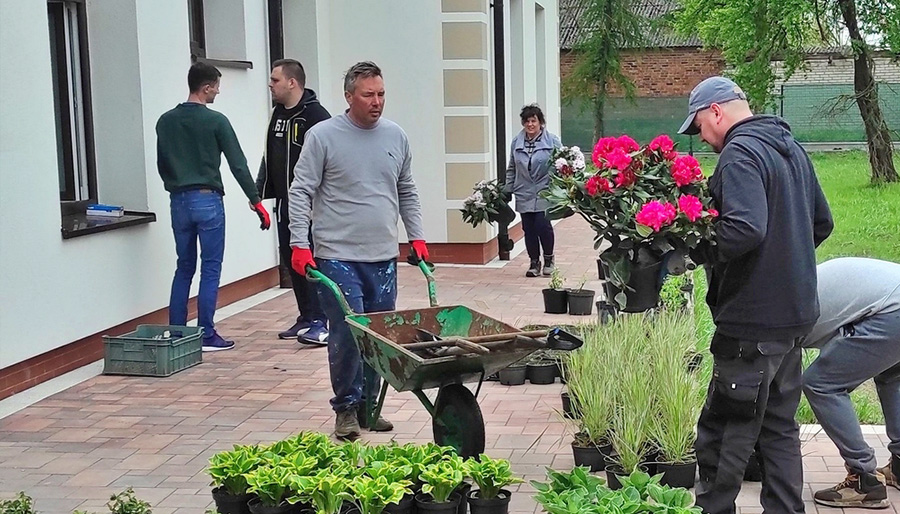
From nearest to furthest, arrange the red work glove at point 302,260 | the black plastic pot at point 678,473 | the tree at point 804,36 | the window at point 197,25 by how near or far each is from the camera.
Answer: the black plastic pot at point 678,473, the red work glove at point 302,260, the window at point 197,25, the tree at point 804,36

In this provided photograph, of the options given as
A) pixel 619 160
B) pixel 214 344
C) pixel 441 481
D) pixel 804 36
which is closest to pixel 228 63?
pixel 214 344

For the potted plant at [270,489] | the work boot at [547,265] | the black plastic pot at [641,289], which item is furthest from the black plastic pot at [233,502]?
the work boot at [547,265]

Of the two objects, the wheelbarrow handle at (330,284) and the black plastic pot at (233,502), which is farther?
the wheelbarrow handle at (330,284)

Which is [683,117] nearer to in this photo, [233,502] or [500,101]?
[500,101]

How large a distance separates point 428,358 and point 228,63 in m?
6.21

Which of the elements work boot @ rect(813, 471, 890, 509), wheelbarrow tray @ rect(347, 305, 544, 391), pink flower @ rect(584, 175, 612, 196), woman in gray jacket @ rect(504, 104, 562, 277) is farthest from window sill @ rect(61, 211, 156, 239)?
work boot @ rect(813, 471, 890, 509)

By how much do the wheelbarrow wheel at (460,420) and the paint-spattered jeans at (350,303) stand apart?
1.20 meters

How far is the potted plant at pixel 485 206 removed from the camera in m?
10.8

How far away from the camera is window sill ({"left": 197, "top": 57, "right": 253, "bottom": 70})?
9633mm

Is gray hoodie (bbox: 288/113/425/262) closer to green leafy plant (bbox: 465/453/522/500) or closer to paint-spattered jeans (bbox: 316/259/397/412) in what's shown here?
paint-spattered jeans (bbox: 316/259/397/412)

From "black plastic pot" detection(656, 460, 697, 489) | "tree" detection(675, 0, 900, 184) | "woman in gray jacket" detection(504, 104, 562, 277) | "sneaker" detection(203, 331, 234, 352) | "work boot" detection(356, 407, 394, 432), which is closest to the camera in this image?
"black plastic pot" detection(656, 460, 697, 489)

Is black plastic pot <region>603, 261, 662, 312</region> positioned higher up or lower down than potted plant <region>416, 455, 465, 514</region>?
higher up

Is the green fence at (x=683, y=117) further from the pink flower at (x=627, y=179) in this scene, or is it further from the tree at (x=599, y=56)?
the pink flower at (x=627, y=179)

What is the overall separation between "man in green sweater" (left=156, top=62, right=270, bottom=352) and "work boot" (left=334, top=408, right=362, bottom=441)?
261 cm
